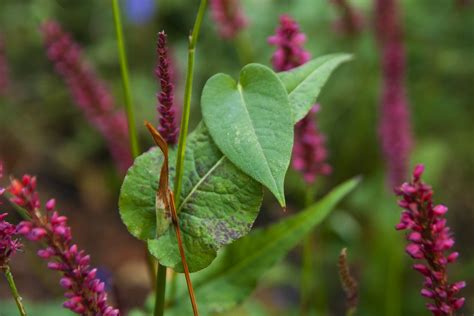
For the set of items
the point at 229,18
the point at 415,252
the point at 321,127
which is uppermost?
the point at 229,18

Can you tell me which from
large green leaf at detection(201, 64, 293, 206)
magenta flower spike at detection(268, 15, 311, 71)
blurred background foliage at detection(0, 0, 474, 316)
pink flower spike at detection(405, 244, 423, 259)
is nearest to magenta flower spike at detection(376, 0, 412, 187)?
blurred background foliage at detection(0, 0, 474, 316)

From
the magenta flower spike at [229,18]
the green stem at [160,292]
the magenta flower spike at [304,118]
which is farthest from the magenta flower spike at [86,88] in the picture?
the green stem at [160,292]

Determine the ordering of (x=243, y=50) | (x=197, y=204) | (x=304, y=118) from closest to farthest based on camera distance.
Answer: (x=197, y=204), (x=304, y=118), (x=243, y=50)

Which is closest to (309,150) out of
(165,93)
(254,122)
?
(254,122)

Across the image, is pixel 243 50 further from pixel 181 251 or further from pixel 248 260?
pixel 181 251

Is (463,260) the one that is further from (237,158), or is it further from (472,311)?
(237,158)

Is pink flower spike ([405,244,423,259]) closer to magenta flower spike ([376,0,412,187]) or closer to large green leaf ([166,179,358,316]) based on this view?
large green leaf ([166,179,358,316])

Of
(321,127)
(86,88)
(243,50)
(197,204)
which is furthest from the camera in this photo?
(321,127)
